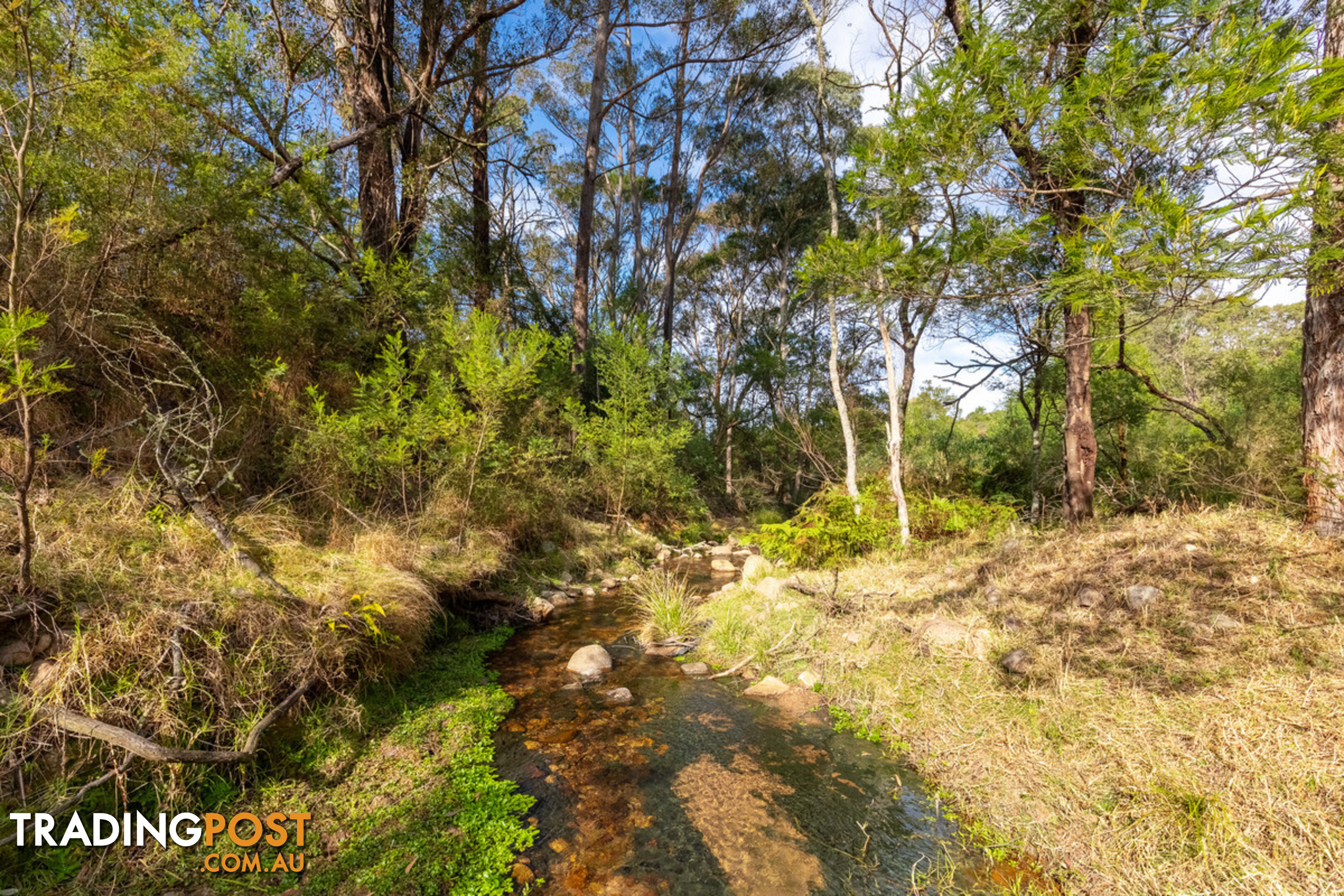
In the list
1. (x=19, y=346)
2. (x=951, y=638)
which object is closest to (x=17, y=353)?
(x=19, y=346)

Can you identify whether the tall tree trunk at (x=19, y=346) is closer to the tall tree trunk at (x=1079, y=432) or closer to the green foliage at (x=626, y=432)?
the green foliage at (x=626, y=432)

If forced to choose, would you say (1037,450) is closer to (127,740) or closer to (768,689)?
(768,689)

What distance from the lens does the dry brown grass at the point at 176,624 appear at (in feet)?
7.47

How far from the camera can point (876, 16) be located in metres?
6.91

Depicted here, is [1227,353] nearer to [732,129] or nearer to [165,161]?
[732,129]

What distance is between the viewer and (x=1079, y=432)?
586 cm

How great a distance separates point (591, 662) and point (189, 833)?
291cm

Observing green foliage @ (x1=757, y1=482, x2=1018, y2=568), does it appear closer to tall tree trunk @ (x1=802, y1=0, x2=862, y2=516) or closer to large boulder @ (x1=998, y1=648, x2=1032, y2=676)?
tall tree trunk @ (x1=802, y1=0, x2=862, y2=516)

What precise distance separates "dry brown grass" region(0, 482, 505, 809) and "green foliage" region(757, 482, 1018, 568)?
15.1 ft

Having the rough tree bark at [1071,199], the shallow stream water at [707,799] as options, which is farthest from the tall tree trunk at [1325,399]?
the shallow stream water at [707,799]

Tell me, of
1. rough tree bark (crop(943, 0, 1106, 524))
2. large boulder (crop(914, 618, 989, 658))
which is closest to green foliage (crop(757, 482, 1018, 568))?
rough tree bark (crop(943, 0, 1106, 524))

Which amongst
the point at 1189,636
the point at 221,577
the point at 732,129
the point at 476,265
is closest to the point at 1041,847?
the point at 1189,636

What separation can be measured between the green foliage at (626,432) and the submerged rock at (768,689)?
6125 mm

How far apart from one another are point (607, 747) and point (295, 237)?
229 inches
